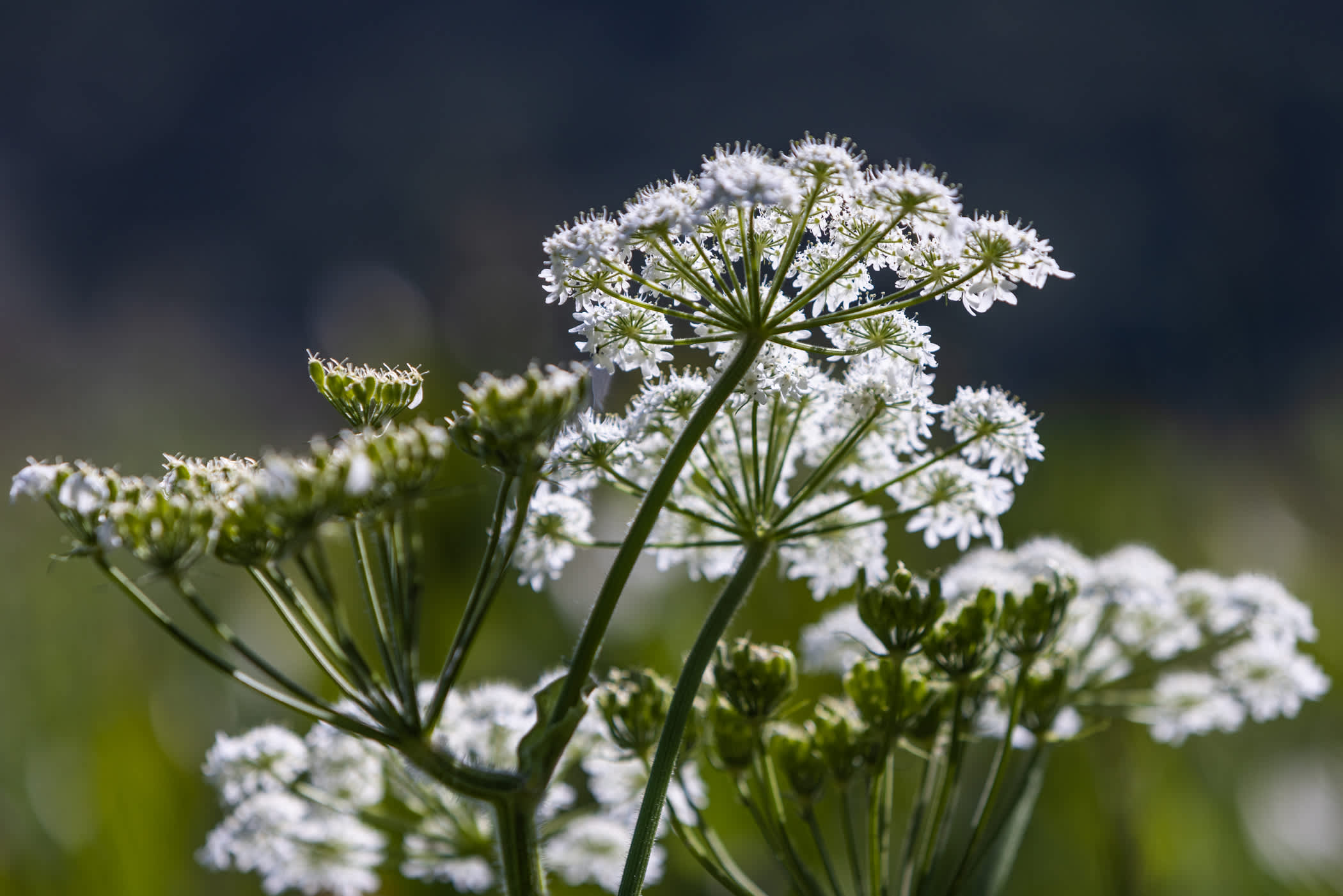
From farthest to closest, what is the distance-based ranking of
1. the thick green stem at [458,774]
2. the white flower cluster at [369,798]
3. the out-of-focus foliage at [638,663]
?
1. the out-of-focus foliage at [638,663]
2. the white flower cluster at [369,798]
3. the thick green stem at [458,774]

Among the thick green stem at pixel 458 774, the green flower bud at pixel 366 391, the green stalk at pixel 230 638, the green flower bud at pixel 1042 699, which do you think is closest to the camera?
the green stalk at pixel 230 638

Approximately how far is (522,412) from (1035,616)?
0.96m

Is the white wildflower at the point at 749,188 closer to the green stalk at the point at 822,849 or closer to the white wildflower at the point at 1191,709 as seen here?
the green stalk at the point at 822,849

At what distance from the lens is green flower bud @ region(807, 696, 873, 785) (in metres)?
1.80

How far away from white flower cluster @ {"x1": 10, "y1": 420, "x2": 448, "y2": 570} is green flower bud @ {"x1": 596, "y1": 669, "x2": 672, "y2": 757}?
2.16ft

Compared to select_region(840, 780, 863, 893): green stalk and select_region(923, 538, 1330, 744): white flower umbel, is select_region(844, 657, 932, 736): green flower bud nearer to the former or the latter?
select_region(840, 780, 863, 893): green stalk

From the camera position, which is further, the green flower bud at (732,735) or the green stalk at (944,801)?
the green flower bud at (732,735)

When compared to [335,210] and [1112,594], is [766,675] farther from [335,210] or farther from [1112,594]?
[335,210]

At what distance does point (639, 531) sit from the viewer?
1.45m

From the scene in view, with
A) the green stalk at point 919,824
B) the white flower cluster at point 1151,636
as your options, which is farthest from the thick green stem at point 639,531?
the white flower cluster at point 1151,636

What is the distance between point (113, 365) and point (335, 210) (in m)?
8.11

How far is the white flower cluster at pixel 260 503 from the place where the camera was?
1206 millimetres

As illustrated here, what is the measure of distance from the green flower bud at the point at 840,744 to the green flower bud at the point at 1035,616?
29cm

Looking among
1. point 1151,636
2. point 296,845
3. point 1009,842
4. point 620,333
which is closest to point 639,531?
point 620,333
